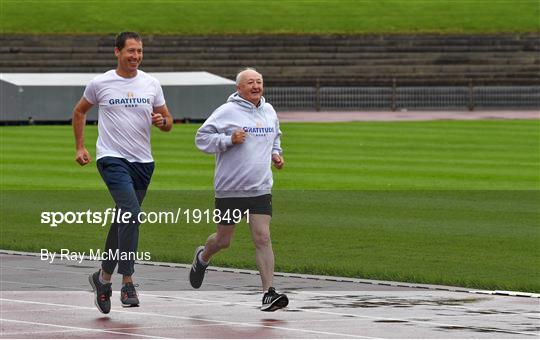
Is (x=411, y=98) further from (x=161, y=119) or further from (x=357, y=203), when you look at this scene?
(x=161, y=119)

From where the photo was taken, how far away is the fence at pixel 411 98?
5600cm

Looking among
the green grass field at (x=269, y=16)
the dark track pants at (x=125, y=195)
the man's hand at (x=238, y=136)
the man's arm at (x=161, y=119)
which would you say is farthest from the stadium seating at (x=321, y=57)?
the man's hand at (x=238, y=136)

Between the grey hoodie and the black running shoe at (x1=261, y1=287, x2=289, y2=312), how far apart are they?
0.81 meters

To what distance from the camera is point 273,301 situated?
36.8 ft

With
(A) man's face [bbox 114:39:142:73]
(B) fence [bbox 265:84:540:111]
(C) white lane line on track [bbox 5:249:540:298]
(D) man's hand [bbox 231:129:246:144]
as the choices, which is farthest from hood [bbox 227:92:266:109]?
(B) fence [bbox 265:84:540:111]

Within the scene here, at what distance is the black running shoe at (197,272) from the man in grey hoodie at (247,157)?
78 cm

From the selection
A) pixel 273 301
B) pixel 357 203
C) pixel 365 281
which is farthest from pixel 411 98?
pixel 273 301

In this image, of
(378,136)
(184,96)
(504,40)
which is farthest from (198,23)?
(378,136)

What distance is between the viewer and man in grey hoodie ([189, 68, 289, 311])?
11.7 m

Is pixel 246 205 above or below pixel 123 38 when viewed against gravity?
below

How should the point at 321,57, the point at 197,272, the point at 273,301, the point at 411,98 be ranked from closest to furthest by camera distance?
the point at 273,301 < the point at 197,272 < the point at 411,98 < the point at 321,57

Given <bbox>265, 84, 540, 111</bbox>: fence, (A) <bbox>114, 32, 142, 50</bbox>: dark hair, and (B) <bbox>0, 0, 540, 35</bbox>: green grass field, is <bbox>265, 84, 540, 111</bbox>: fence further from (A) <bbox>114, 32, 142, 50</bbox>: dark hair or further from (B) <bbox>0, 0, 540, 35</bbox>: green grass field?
(A) <bbox>114, 32, 142, 50</bbox>: dark hair

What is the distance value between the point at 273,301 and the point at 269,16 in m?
60.4

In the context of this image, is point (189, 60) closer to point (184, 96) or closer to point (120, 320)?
point (184, 96)
